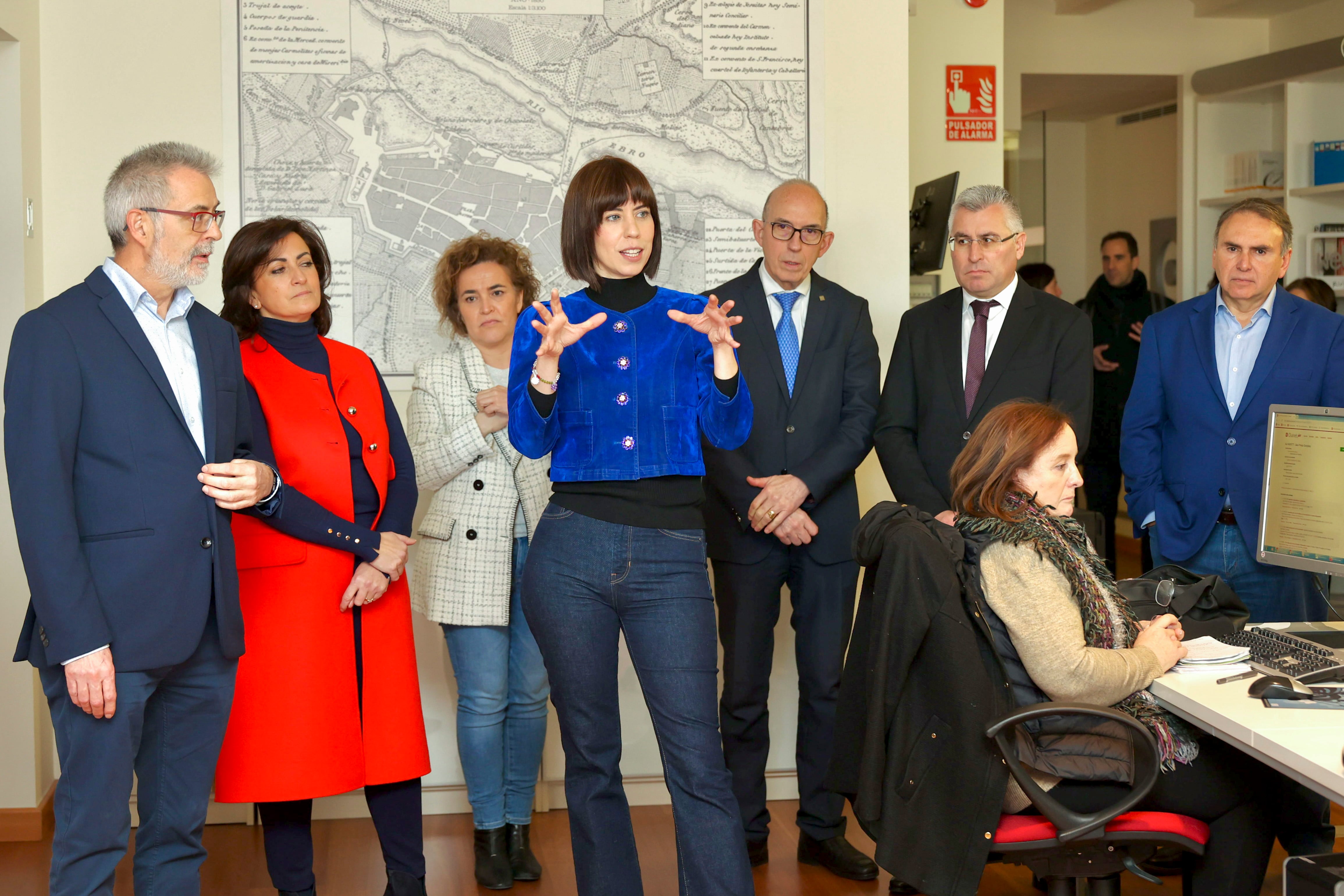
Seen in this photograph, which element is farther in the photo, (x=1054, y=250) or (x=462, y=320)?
(x=1054, y=250)

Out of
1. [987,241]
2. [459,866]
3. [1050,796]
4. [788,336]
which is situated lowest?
[459,866]

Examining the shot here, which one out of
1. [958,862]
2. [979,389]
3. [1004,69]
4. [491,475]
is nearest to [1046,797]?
[958,862]

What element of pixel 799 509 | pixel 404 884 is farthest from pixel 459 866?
pixel 799 509

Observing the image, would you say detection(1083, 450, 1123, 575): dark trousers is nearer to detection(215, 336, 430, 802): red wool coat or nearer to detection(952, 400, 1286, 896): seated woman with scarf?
detection(952, 400, 1286, 896): seated woman with scarf

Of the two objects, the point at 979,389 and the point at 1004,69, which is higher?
the point at 1004,69

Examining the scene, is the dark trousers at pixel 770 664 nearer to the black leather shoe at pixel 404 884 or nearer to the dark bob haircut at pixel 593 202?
the black leather shoe at pixel 404 884

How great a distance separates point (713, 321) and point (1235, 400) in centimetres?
186

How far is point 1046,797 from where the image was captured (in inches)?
89.5

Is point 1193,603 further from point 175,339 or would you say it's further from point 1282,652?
point 175,339

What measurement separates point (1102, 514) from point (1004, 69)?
291cm

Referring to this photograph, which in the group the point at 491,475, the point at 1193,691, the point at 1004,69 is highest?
the point at 1004,69

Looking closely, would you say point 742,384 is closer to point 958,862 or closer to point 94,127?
point 958,862

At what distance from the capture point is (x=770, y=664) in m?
3.52

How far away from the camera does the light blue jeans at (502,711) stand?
3.42m
